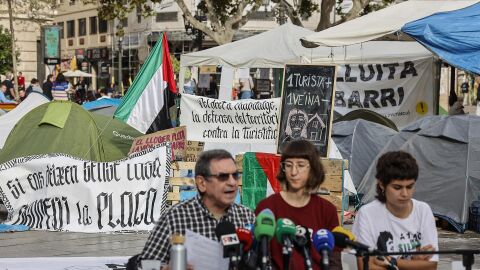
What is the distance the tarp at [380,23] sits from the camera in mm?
13336

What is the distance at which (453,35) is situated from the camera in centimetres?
1209

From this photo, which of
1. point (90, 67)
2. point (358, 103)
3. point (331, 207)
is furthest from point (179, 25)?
point (331, 207)

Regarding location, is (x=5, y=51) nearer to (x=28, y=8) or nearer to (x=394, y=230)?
(x=28, y=8)

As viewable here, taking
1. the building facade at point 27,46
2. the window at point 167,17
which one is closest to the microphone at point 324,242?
the building facade at point 27,46

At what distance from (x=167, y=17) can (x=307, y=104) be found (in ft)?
173

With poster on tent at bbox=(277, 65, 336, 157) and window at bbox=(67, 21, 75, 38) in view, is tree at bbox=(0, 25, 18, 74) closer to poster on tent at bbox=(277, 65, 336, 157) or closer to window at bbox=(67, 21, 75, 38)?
window at bbox=(67, 21, 75, 38)

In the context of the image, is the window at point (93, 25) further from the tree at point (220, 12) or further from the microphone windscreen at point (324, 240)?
the microphone windscreen at point (324, 240)

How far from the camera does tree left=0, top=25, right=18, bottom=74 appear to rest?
55906mm

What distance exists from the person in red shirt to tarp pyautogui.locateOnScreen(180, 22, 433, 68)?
51.4 ft

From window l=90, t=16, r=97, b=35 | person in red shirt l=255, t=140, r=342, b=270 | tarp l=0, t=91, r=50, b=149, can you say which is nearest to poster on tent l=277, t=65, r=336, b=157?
tarp l=0, t=91, r=50, b=149

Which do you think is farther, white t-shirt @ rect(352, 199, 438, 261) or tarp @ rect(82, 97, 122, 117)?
tarp @ rect(82, 97, 122, 117)

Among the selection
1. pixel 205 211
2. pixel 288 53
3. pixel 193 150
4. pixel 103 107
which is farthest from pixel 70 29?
pixel 205 211

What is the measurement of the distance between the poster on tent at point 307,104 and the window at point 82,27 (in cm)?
6479

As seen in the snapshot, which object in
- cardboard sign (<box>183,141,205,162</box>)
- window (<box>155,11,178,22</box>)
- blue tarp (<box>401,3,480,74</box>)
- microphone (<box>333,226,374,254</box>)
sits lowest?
cardboard sign (<box>183,141,205,162</box>)
